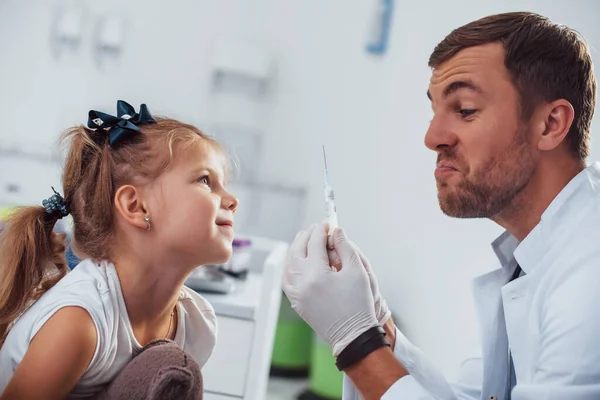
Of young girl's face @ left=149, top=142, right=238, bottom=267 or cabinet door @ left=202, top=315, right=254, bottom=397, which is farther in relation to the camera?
cabinet door @ left=202, top=315, right=254, bottom=397

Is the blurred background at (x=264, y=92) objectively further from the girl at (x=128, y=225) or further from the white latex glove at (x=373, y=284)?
the girl at (x=128, y=225)

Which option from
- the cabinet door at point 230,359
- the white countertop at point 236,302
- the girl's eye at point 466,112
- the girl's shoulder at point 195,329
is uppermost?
the girl's eye at point 466,112

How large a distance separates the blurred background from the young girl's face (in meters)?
1.75

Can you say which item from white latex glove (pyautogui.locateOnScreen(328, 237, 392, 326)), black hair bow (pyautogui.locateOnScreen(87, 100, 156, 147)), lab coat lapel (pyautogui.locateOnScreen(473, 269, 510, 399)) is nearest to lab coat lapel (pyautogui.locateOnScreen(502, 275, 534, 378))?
lab coat lapel (pyautogui.locateOnScreen(473, 269, 510, 399))

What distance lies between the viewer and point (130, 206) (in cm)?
119

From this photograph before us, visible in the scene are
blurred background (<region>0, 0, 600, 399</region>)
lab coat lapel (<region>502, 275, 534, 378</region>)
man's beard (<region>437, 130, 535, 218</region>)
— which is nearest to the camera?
lab coat lapel (<region>502, 275, 534, 378</region>)

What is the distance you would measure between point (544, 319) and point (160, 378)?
0.67 metres

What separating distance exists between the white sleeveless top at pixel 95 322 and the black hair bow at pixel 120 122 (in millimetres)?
259

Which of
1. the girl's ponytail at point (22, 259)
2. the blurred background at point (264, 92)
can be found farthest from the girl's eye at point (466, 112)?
the blurred background at point (264, 92)

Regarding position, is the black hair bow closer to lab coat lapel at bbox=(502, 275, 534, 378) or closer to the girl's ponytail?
the girl's ponytail

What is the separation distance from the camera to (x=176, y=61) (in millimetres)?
3225

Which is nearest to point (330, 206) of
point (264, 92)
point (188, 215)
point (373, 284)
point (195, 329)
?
point (373, 284)

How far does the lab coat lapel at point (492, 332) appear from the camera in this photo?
1276 millimetres

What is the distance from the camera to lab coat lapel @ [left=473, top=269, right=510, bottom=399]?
128cm
